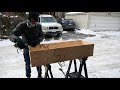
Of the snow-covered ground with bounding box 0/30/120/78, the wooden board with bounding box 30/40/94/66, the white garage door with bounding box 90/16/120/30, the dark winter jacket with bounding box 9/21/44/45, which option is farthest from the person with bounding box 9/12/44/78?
the white garage door with bounding box 90/16/120/30

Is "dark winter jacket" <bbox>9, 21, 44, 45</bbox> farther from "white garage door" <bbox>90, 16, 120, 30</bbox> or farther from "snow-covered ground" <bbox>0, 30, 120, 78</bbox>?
"white garage door" <bbox>90, 16, 120, 30</bbox>

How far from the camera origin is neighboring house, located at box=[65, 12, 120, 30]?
56.2ft

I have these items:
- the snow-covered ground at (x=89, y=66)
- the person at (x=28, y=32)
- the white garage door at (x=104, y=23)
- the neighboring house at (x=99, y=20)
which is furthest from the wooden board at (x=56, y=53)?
the white garage door at (x=104, y=23)

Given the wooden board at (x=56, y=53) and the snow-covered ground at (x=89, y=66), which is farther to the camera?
the snow-covered ground at (x=89, y=66)

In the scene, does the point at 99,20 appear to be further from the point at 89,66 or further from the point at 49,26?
the point at 89,66

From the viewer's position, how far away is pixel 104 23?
17.7 m

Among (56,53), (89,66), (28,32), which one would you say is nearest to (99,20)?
(89,66)

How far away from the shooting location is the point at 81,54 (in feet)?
12.3

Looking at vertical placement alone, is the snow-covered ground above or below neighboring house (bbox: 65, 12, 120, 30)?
below

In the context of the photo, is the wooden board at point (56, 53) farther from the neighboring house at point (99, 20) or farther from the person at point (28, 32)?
the neighboring house at point (99, 20)

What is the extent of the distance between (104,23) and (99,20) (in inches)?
24.7

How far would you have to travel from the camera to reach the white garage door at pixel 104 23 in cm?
1725
